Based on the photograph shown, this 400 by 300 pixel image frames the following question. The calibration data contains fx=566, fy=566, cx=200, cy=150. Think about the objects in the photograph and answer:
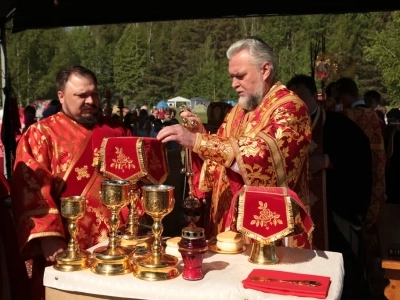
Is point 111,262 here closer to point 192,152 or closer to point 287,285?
point 287,285

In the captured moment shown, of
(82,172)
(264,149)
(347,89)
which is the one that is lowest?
(82,172)

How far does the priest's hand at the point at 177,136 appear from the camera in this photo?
2.59 metres

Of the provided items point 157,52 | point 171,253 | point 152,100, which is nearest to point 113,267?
point 171,253

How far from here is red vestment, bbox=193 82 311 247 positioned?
2.67 m

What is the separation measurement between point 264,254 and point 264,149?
0.51m

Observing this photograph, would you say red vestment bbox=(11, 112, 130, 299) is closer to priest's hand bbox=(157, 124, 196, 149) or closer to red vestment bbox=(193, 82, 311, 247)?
priest's hand bbox=(157, 124, 196, 149)

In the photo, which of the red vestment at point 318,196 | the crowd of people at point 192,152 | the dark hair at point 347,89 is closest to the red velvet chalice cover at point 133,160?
the crowd of people at point 192,152

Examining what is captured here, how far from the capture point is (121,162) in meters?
2.76

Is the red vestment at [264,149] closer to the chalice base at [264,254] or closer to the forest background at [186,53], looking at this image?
the chalice base at [264,254]

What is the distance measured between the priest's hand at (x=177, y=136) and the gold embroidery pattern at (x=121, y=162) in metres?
0.23

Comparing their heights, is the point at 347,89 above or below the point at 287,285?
above

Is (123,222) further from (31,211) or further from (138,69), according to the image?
(138,69)

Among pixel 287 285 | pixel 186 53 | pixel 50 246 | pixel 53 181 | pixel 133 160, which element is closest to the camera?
pixel 287 285

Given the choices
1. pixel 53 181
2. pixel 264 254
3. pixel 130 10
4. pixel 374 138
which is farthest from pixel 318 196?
pixel 130 10
